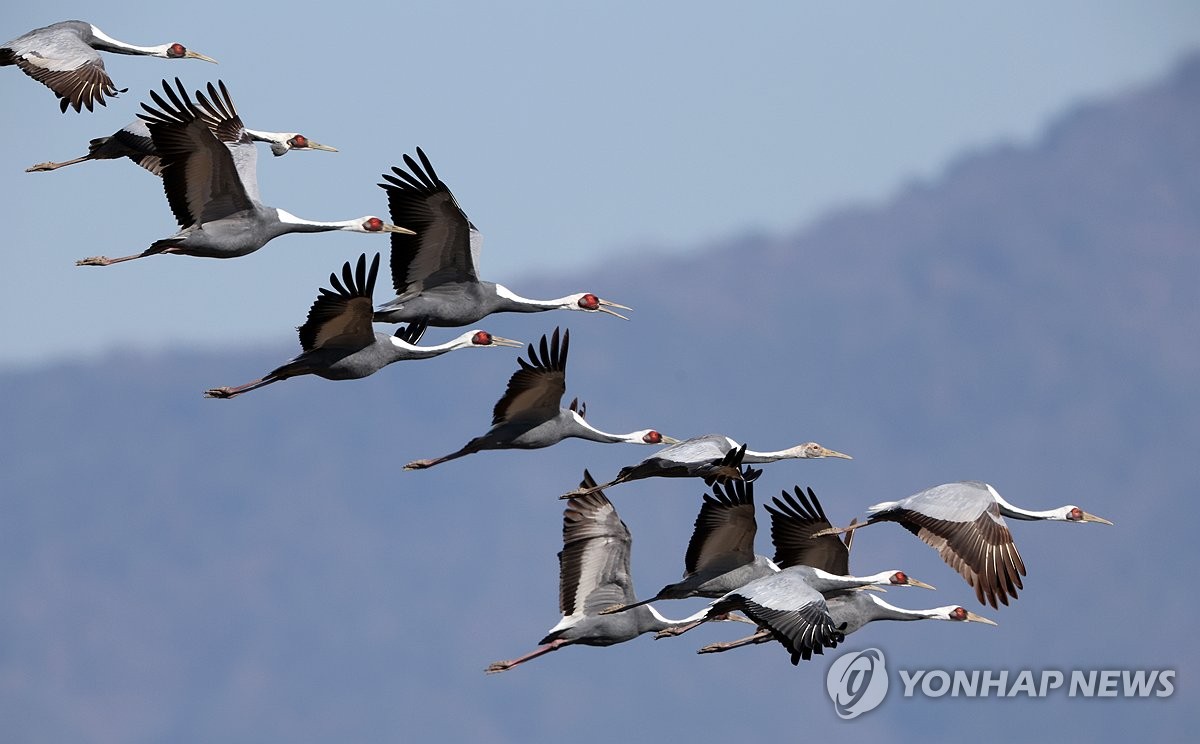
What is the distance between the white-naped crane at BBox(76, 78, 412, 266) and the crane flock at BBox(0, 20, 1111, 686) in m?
0.01

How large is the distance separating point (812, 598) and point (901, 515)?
1977mm

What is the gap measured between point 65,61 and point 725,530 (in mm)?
8108

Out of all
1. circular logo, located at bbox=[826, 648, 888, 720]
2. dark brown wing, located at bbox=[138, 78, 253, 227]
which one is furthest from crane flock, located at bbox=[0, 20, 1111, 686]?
circular logo, located at bbox=[826, 648, 888, 720]

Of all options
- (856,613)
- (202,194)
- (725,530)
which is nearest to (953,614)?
(856,613)

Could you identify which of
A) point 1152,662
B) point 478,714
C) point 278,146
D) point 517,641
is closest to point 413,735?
point 478,714

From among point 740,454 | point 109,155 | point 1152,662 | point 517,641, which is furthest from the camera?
point 517,641

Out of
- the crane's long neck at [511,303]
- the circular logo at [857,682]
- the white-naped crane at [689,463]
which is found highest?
the crane's long neck at [511,303]

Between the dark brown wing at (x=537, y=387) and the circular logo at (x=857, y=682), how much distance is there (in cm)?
637

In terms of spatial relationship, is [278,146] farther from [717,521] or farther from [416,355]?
[717,521]

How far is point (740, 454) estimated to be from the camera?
20797mm

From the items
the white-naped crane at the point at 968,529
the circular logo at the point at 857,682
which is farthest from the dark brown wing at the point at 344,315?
the circular logo at the point at 857,682

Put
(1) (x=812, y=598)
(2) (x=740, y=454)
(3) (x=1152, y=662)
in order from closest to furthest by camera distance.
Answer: (1) (x=812, y=598) < (2) (x=740, y=454) < (3) (x=1152, y=662)

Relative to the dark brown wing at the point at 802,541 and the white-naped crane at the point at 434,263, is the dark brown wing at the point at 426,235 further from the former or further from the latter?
the dark brown wing at the point at 802,541

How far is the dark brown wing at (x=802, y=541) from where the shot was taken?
22.3 meters
